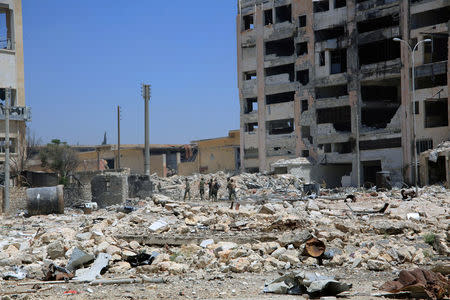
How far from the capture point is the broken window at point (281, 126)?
50253mm

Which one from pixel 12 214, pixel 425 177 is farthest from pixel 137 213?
pixel 425 177

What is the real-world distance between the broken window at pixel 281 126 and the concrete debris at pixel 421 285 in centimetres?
4186

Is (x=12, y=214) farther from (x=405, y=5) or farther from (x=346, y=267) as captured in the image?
(x=405, y=5)

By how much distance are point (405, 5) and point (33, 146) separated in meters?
33.6

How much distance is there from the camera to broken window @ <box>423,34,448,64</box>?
128ft

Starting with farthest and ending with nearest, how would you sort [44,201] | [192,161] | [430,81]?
1. [192,161]
2. [430,81]
3. [44,201]

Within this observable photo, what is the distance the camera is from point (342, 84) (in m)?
45.2

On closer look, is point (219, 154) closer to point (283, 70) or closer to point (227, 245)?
point (283, 70)

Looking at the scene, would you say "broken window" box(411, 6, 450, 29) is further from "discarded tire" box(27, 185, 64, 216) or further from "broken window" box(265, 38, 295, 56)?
"discarded tire" box(27, 185, 64, 216)

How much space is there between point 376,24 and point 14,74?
87.8ft

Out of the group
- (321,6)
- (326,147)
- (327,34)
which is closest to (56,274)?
(326,147)

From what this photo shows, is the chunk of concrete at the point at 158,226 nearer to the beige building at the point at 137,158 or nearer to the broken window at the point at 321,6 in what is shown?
the broken window at the point at 321,6

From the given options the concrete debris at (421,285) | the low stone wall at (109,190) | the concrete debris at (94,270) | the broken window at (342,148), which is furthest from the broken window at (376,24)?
the concrete debris at (421,285)

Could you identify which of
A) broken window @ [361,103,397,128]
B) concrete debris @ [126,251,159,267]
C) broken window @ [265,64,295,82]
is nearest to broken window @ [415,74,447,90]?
broken window @ [361,103,397,128]
